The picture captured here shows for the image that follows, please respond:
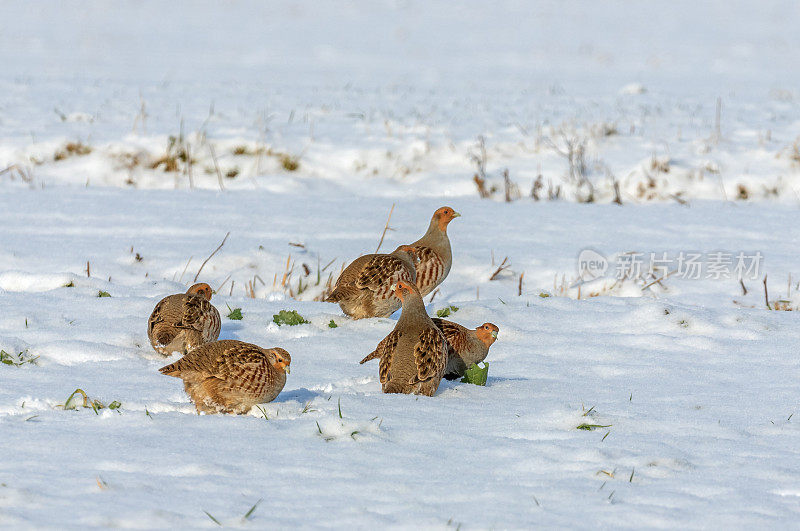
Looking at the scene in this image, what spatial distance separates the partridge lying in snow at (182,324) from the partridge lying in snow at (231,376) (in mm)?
840

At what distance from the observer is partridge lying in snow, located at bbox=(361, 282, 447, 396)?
15.6 feet

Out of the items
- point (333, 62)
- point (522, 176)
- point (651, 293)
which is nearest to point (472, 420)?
point (651, 293)

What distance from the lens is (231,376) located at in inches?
172

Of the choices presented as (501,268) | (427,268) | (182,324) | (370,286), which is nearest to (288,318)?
(370,286)

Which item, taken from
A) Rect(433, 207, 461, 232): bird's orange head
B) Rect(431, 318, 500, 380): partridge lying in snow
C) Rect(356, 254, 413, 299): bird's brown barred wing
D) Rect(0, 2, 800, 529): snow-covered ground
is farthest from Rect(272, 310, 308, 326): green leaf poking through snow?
Rect(433, 207, 461, 232): bird's orange head

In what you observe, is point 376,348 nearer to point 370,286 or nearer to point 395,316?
point 370,286

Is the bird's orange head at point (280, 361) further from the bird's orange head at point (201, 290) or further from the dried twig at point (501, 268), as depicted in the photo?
the dried twig at point (501, 268)

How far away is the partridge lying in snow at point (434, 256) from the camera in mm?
6922

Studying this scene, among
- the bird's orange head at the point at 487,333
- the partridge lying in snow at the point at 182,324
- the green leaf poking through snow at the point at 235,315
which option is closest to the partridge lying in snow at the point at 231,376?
the partridge lying in snow at the point at 182,324

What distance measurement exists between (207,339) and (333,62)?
19916mm

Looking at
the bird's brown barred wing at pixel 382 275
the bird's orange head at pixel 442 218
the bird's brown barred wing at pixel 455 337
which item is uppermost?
the bird's orange head at pixel 442 218

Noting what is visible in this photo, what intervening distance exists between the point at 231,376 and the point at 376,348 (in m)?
1.26

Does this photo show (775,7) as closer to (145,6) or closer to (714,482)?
(145,6)

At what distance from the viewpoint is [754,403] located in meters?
4.84
